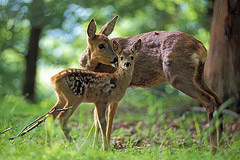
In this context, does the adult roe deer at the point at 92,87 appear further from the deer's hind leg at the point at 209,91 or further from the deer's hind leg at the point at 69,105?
the deer's hind leg at the point at 209,91

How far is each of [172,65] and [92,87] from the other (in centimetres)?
121

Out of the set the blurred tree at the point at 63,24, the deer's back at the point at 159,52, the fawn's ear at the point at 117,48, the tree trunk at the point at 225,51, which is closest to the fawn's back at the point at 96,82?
the fawn's ear at the point at 117,48

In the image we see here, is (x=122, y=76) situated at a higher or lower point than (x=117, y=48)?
lower

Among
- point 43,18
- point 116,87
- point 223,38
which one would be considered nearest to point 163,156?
point 116,87

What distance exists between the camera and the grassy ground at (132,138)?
11.0ft

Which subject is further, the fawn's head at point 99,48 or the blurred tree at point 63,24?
the blurred tree at point 63,24

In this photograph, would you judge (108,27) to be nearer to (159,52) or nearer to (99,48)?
(99,48)

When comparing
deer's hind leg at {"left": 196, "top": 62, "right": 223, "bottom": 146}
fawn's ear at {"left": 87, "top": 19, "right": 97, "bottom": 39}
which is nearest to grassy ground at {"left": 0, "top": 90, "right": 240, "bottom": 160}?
deer's hind leg at {"left": 196, "top": 62, "right": 223, "bottom": 146}

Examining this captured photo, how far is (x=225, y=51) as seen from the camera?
6996mm

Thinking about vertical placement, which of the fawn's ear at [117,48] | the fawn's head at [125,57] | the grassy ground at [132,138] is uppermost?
the fawn's ear at [117,48]

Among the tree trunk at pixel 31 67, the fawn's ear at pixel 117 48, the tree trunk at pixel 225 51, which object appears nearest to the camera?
the fawn's ear at pixel 117 48

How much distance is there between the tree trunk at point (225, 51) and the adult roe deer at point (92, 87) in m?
3.28

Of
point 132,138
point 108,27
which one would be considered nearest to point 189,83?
point 108,27

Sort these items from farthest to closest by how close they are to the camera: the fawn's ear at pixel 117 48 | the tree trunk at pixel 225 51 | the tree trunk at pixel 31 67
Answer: the tree trunk at pixel 31 67, the tree trunk at pixel 225 51, the fawn's ear at pixel 117 48
